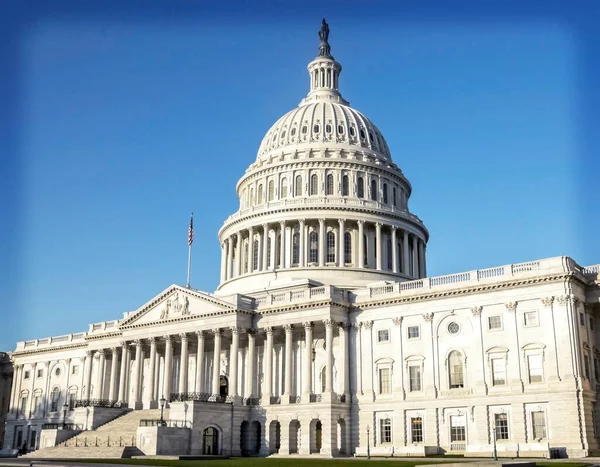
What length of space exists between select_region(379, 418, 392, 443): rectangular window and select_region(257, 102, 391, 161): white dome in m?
44.1

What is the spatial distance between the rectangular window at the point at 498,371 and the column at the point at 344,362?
14.7 meters

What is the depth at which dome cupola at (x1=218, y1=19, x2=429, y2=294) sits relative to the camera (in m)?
94.1

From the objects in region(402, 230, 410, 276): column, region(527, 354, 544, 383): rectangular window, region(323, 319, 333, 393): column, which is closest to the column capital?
region(527, 354, 544, 383): rectangular window

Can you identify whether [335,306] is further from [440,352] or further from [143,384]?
[143,384]

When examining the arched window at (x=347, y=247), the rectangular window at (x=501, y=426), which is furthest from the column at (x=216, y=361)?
the rectangular window at (x=501, y=426)

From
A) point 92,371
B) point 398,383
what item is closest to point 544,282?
point 398,383

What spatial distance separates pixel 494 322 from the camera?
6669cm

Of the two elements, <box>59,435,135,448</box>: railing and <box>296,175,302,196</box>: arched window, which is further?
<box>296,175,302,196</box>: arched window

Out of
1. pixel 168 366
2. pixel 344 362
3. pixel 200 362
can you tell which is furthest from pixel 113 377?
pixel 344 362

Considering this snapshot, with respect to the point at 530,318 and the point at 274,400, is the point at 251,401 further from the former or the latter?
the point at 530,318

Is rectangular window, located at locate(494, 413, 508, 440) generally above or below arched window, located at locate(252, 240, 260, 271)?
below

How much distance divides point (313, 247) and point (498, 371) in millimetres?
35123

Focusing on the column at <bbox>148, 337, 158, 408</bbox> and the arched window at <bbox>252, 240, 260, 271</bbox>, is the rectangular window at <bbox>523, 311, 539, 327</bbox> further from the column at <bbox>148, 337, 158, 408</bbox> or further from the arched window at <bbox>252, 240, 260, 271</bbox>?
the arched window at <bbox>252, 240, 260, 271</bbox>

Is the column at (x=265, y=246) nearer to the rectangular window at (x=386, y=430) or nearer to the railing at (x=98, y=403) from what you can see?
the railing at (x=98, y=403)
